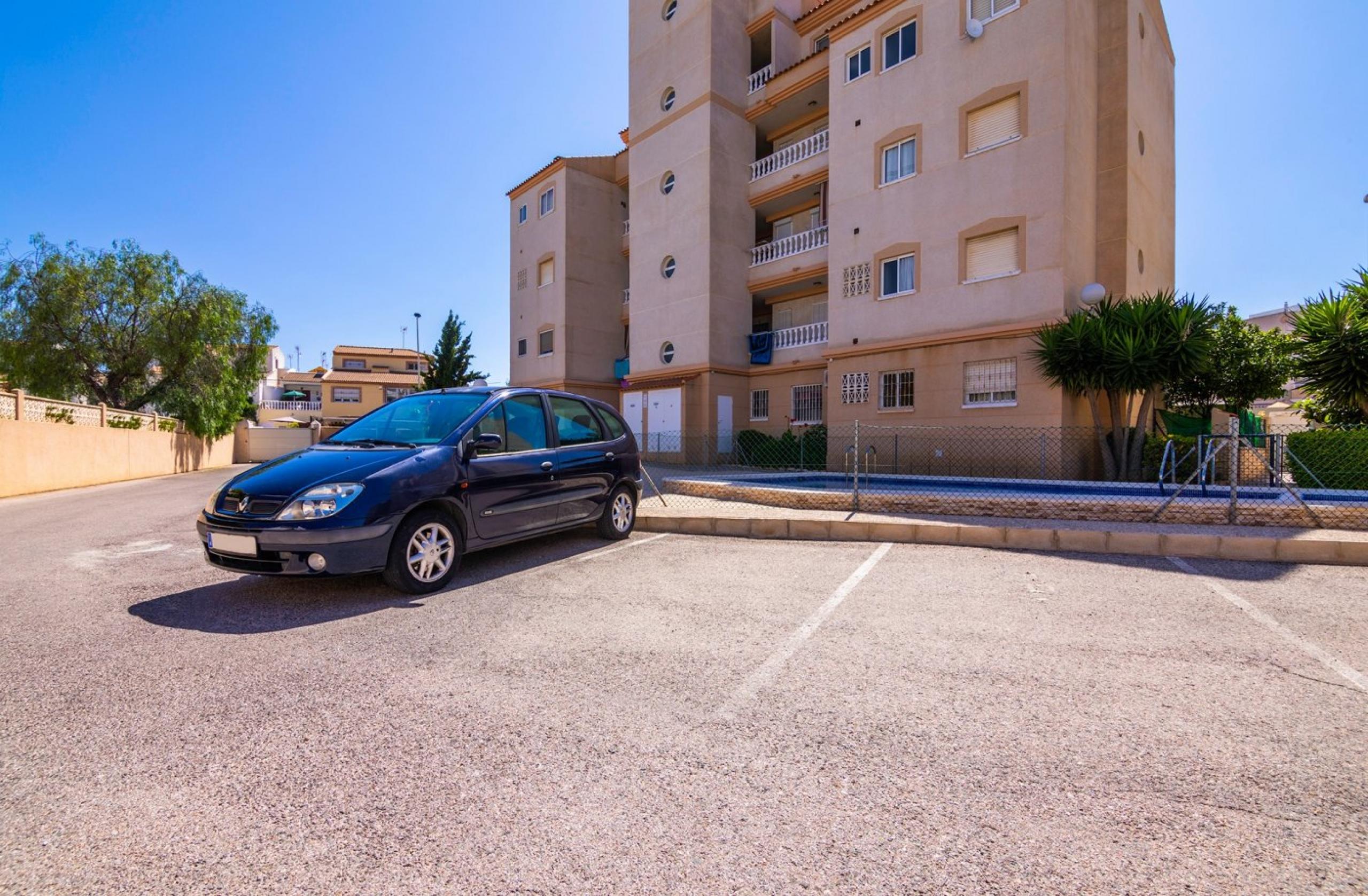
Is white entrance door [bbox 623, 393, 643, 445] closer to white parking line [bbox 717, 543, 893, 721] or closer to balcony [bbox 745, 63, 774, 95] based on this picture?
balcony [bbox 745, 63, 774, 95]

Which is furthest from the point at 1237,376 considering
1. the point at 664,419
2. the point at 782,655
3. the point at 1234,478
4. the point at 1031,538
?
the point at 782,655

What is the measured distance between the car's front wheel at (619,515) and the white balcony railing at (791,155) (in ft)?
49.3

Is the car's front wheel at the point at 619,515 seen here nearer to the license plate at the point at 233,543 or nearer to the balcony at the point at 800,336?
the license plate at the point at 233,543

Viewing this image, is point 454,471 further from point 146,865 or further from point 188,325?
point 188,325

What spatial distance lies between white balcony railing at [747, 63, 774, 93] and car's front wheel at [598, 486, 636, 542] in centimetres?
1824

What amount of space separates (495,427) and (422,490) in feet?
3.50

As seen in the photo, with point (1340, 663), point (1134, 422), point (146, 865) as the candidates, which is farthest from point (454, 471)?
point (1134, 422)

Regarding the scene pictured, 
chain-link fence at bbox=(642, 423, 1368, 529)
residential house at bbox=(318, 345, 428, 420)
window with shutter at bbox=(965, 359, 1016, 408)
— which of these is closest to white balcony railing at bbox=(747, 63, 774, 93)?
chain-link fence at bbox=(642, 423, 1368, 529)

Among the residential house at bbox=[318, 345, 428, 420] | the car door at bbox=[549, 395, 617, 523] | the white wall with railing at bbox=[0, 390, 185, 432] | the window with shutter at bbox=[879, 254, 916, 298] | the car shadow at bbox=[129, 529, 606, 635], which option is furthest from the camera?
the residential house at bbox=[318, 345, 428, 420]

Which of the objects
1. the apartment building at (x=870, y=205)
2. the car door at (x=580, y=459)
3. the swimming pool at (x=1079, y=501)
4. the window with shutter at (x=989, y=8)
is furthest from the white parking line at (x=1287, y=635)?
the window with shutter at (x=989, y=8)

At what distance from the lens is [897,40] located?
15727 mm

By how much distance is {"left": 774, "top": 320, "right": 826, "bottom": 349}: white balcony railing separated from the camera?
18.7 metres

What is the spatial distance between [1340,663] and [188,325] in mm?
32110

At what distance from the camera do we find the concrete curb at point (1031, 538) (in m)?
6.02
